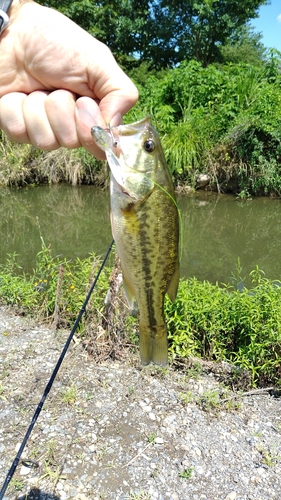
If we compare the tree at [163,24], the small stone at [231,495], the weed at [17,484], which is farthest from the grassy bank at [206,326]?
the tree at [163,24]

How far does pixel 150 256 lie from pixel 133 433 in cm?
228

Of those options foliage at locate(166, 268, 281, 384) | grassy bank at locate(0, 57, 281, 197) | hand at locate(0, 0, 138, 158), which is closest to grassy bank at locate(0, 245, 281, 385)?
foliage at locate(166, 268, 281, 384)

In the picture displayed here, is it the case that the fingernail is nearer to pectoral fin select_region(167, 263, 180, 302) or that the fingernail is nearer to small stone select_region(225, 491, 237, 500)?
pectoral fin select_region(167, 263, 180, 302)

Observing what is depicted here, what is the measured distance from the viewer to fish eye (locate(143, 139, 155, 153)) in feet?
5.81

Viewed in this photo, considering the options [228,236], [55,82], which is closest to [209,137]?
[228,236]

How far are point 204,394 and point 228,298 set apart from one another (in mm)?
1133

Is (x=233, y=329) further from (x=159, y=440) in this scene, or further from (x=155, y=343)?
(x=155, y=343)

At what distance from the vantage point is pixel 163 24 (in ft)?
85.1

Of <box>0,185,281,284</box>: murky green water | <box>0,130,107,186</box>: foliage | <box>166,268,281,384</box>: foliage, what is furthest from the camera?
<box>0,130,107,186</box>: foliage

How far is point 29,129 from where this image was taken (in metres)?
2.20

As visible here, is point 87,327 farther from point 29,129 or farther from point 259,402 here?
point 29,129

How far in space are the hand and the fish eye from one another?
25 centimetres

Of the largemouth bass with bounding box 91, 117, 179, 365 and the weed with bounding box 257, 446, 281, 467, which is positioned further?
the weed with bounding box 257, 446, 281, 467

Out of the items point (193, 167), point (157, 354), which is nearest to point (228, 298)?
point (157, 354)
